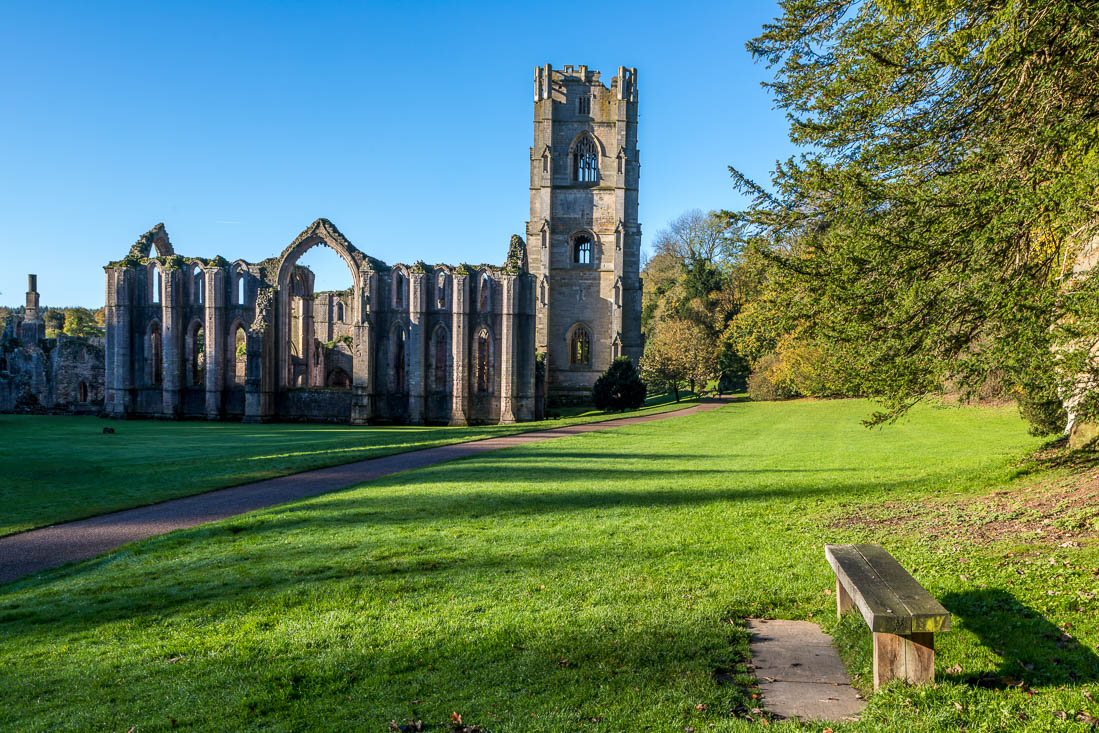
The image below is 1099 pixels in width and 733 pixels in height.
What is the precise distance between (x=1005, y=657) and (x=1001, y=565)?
2.25 m

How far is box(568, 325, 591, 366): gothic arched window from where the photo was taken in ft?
173

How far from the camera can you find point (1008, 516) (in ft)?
28.3

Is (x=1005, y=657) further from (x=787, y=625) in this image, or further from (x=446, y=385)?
(x=446, y=385)

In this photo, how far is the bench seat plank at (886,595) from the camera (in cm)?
428

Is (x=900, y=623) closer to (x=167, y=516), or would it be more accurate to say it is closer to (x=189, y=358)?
(x=167, y=516)

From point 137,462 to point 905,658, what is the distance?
1849 cm

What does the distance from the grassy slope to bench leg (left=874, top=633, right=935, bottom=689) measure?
11440 mm

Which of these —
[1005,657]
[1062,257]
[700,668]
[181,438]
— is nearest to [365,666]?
[700,668]

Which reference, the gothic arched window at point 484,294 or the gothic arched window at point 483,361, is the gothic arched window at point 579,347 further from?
the gothic arched window at point 484,294

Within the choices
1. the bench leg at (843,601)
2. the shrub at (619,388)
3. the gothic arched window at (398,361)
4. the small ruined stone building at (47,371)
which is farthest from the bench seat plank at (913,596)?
the small ruined stone building at (47,371)

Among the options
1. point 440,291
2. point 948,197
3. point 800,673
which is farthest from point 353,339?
point 800,673

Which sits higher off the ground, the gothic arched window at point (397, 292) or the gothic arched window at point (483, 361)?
the gothic arched window at point (397, 292)

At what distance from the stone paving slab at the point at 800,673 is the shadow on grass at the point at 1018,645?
735 millimetres

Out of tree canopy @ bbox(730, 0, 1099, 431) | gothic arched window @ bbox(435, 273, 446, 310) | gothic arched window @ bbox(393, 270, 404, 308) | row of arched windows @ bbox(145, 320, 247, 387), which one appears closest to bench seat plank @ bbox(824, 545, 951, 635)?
tree canopy @ bbox(730, 0, 1099, 431)
